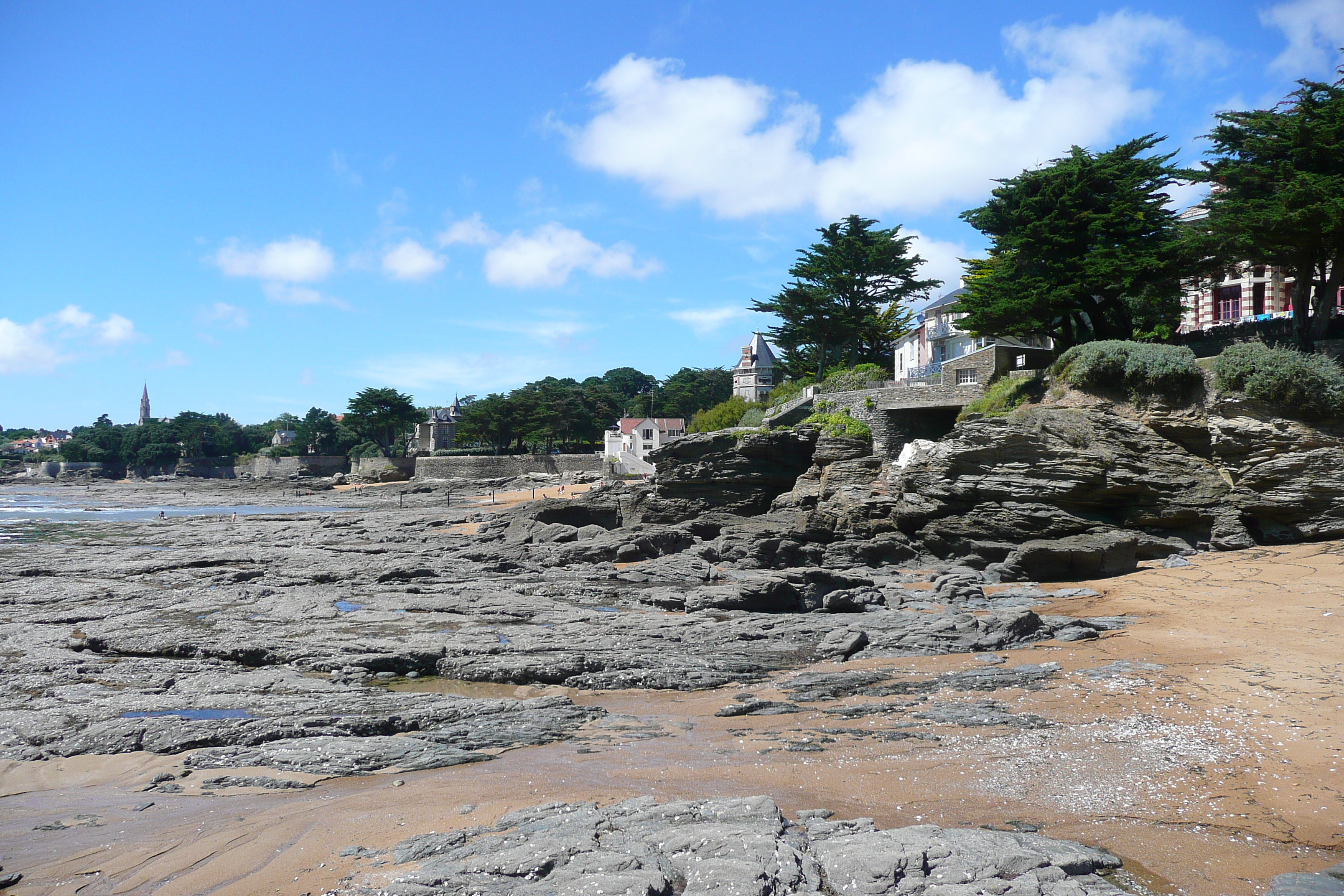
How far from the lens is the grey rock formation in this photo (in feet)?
18.2

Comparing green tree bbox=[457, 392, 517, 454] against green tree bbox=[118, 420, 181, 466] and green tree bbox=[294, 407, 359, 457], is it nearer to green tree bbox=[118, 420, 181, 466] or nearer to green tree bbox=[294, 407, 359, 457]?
green tree bbox=[294, 407, 359, 457]

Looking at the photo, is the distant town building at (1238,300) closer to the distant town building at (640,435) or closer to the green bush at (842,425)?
the green bush at (842,425)

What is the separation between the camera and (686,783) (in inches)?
317

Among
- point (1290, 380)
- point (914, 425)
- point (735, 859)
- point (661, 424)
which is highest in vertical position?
point (661, 424)

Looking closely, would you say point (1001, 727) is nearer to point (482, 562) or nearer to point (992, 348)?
point (482, 562)

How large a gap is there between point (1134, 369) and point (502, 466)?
2364 inches

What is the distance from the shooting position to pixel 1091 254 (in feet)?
85.8

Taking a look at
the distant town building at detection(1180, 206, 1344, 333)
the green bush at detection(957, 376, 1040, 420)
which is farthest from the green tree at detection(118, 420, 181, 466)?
the distant town building at detection(1180, 206, 1344, 333)

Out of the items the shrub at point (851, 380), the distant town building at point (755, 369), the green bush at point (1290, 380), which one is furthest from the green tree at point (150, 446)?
the green bush at point (1290, 380)

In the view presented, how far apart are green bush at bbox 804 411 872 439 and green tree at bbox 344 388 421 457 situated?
74.6 meters

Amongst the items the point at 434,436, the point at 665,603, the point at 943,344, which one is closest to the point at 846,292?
the point at 943,344

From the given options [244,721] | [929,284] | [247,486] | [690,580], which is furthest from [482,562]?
[247,486]

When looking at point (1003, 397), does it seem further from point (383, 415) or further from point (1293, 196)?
point (383, 415)

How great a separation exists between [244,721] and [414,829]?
450cm
